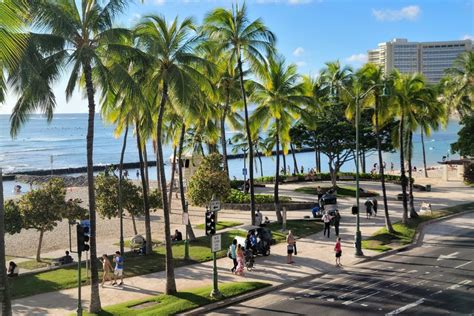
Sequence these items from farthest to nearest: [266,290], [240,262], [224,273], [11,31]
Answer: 1. [224,273]
2. [240,262]
3. [266,290]
4. [11,31]

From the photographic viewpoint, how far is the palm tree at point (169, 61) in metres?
19.8

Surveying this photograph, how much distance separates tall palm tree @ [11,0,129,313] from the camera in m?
15.6

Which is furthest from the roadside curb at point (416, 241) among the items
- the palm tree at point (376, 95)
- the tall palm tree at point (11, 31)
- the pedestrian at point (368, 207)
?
the tall palm tree at point (11, 31)

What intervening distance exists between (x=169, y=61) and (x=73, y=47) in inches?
173

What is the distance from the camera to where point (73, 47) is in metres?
17.2

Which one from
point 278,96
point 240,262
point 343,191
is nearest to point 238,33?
point 278,96

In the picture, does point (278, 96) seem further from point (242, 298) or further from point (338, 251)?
point (242, 298)

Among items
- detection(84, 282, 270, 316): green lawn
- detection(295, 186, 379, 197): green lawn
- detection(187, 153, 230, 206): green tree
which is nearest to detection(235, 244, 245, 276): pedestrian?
detection(84, 282, 270, 316): green lawn

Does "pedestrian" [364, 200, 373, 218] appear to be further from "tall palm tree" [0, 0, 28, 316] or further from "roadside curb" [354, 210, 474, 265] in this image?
"tall palm tree" [0, 0, 28, 316]

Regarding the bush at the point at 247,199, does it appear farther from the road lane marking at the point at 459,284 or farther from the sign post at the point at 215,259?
the sign post at the point at 215,259

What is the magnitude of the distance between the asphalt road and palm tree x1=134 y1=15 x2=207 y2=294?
4.73 metres

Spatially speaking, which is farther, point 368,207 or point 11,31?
point 368,207

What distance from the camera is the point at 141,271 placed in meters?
24.4

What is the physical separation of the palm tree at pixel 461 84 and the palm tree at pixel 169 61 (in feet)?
129
